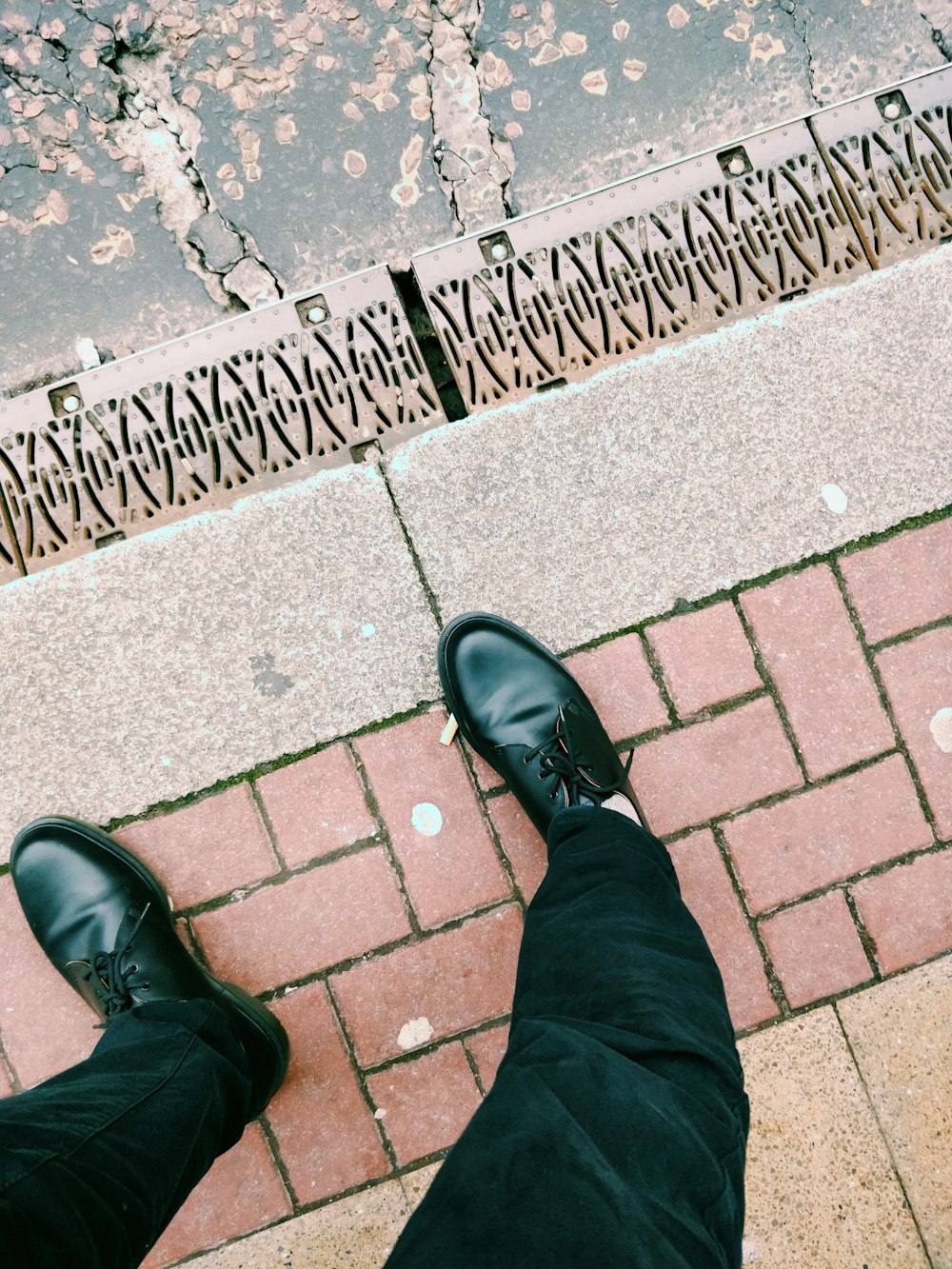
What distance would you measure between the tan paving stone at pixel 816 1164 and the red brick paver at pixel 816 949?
0.19ft

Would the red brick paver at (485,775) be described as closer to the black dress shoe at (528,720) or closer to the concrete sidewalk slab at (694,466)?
the black dress shoe at (528,720)

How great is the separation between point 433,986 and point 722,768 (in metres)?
0.78

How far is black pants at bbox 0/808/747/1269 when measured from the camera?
1.12 metres

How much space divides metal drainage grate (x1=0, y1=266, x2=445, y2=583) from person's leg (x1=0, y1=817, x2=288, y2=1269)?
0.69 meters

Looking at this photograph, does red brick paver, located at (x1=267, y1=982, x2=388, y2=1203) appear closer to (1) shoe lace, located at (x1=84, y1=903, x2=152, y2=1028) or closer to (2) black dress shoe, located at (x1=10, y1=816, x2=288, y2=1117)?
(2) black dress shoe, located at (x1=10, y1=816, x2=288, y2=1117)

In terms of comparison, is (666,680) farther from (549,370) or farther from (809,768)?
(549,370)

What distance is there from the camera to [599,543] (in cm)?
196

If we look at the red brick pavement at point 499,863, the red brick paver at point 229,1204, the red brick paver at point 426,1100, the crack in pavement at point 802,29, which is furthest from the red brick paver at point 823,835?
the crack in pavement at point 802,29

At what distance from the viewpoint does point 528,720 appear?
1.91 m

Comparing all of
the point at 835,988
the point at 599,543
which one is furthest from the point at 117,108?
the point at 835,988

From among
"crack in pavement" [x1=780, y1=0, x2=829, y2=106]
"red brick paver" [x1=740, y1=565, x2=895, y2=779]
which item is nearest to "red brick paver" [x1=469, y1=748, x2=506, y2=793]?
"red brick paver" [x1=740, y1=565, x2=895, y2=779]

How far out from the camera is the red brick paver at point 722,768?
6.36 ft

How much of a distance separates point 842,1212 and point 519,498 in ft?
5.38

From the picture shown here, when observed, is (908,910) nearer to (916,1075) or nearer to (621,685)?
(916,1075)
